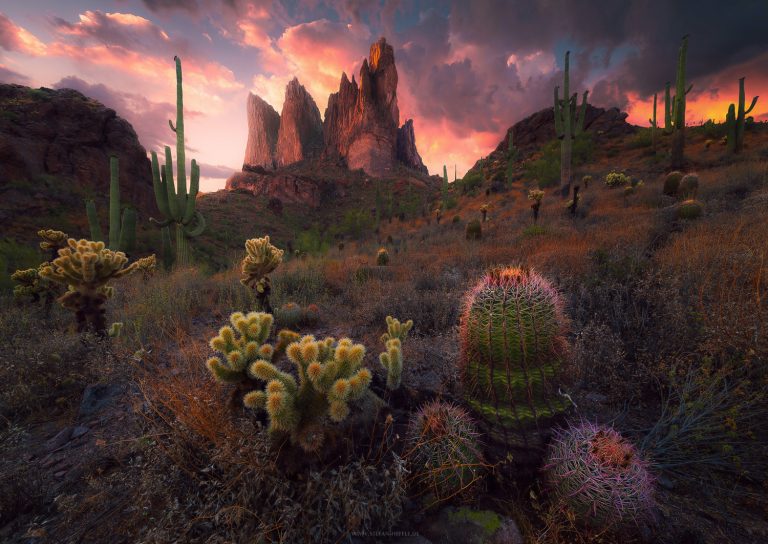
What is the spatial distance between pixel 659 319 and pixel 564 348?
2276mm

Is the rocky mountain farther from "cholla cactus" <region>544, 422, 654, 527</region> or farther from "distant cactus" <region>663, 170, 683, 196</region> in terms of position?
"cholla cactus" <region>544, 422, 654, 527</region>

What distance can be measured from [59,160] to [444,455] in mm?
28789

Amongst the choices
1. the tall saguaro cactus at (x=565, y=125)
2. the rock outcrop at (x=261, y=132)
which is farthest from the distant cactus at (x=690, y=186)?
the rock outcrop at (x=261, y=132)

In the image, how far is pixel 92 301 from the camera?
12.6ft

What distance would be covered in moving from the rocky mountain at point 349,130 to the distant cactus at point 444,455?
5684cm

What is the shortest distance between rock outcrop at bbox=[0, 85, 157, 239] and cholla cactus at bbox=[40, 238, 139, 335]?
1672 centimetres

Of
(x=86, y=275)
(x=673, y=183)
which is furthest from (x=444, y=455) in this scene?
(x=673, y=183)

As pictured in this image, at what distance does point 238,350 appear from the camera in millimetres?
1977

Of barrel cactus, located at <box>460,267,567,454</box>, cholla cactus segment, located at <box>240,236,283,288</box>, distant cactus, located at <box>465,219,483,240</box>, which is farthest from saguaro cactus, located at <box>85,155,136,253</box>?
distant cactus, located at <box>465,219,483,240</box>

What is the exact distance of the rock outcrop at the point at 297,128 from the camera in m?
80.8

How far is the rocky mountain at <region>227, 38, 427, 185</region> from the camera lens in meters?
66.5

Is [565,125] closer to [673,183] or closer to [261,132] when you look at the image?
[673,183]

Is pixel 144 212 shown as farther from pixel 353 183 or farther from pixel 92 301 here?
pixel 353 183

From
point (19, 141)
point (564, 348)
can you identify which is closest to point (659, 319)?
point (564, 348)
